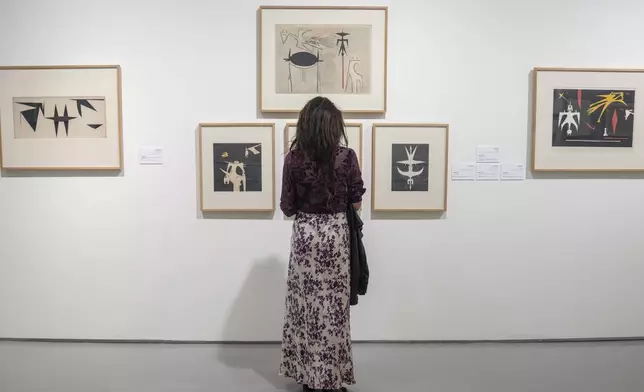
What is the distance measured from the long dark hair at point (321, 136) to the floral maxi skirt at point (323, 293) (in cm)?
20

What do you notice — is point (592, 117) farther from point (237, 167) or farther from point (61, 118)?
point (61, 118)

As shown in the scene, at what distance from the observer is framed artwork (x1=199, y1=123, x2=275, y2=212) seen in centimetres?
281

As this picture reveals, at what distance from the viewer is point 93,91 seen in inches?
110

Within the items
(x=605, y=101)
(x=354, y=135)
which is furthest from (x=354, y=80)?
(x=605, y=101)

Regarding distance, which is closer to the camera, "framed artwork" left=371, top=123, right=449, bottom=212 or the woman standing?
the woman standing

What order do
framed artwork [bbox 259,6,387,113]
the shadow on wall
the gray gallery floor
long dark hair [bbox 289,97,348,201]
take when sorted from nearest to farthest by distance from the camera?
long dark hair [bbox 289,97,348,201], the gray gallery floor, framed artwork [bbox 259,6,387,113], the shadow on wall

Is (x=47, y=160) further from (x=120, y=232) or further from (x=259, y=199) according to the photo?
(x=259, y=199)

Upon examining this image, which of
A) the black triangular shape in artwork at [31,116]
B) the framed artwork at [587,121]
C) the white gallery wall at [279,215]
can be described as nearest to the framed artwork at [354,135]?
the white gallery wall at [279,215]

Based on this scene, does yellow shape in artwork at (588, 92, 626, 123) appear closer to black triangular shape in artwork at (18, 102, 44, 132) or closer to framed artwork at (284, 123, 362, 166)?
framed artwork at (284, 123, 362, 166)

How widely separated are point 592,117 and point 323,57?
1.96 metres

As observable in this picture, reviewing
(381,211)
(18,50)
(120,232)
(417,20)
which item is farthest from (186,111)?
(417,20)

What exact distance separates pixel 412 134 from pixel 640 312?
2.17 metres

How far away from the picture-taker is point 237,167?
283cm

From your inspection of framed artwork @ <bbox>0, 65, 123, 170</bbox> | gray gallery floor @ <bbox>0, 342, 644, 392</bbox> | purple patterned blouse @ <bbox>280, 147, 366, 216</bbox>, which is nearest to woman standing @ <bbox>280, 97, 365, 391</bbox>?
purple patterned blouse @ <bbox>280, 147, 366, 216</bbox>
